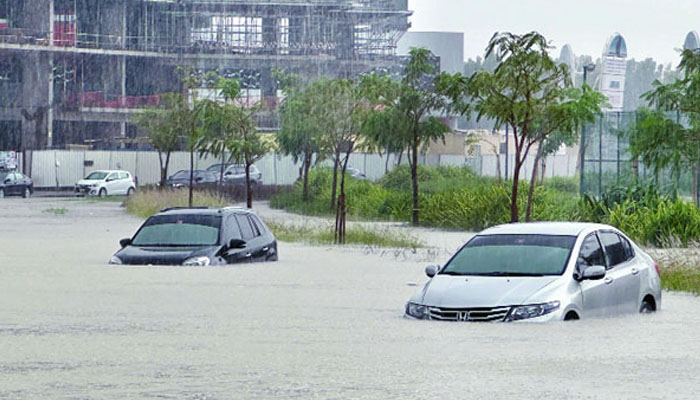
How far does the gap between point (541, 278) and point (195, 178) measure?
58.6 metres

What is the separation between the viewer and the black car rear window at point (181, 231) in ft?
74.0

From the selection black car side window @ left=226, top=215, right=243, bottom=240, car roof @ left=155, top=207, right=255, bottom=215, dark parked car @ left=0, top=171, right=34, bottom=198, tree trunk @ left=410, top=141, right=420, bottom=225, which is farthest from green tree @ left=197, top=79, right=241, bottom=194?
dark parked car @ left=0, top=171, right=34, bottom=198

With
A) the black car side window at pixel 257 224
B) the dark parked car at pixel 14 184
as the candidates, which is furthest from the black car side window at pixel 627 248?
the dark parked car at pixel 14 184

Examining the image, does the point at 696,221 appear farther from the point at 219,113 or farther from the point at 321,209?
→ the point at 321,209

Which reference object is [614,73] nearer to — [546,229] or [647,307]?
[647,307]

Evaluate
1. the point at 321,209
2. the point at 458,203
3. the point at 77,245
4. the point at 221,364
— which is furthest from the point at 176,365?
the point at 321,209

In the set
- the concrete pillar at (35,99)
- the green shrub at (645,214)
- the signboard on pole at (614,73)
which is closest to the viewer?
the green shrub at (645,214)

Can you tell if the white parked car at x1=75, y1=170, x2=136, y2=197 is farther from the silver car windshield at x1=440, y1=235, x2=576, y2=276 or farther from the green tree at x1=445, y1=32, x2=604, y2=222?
the silver car windshield at x1=440, y1=235, x2=576, y2=276

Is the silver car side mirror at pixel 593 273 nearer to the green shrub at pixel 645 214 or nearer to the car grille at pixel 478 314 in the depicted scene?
the car grille at pixel 478 314

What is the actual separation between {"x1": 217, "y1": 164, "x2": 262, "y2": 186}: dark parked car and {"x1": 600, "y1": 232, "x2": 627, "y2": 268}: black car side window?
183 feet

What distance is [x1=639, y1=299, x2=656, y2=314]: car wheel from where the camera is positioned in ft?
51.3

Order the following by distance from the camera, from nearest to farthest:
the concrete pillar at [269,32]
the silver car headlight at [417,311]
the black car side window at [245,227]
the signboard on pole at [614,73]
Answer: the silver car headlight at [417,311], the black car side window at [245,227], the signboard on pole at [614,73], the concrete pillar at [269,32]

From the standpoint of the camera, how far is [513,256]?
1501 centimetres

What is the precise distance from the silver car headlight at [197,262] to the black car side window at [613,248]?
793cm
